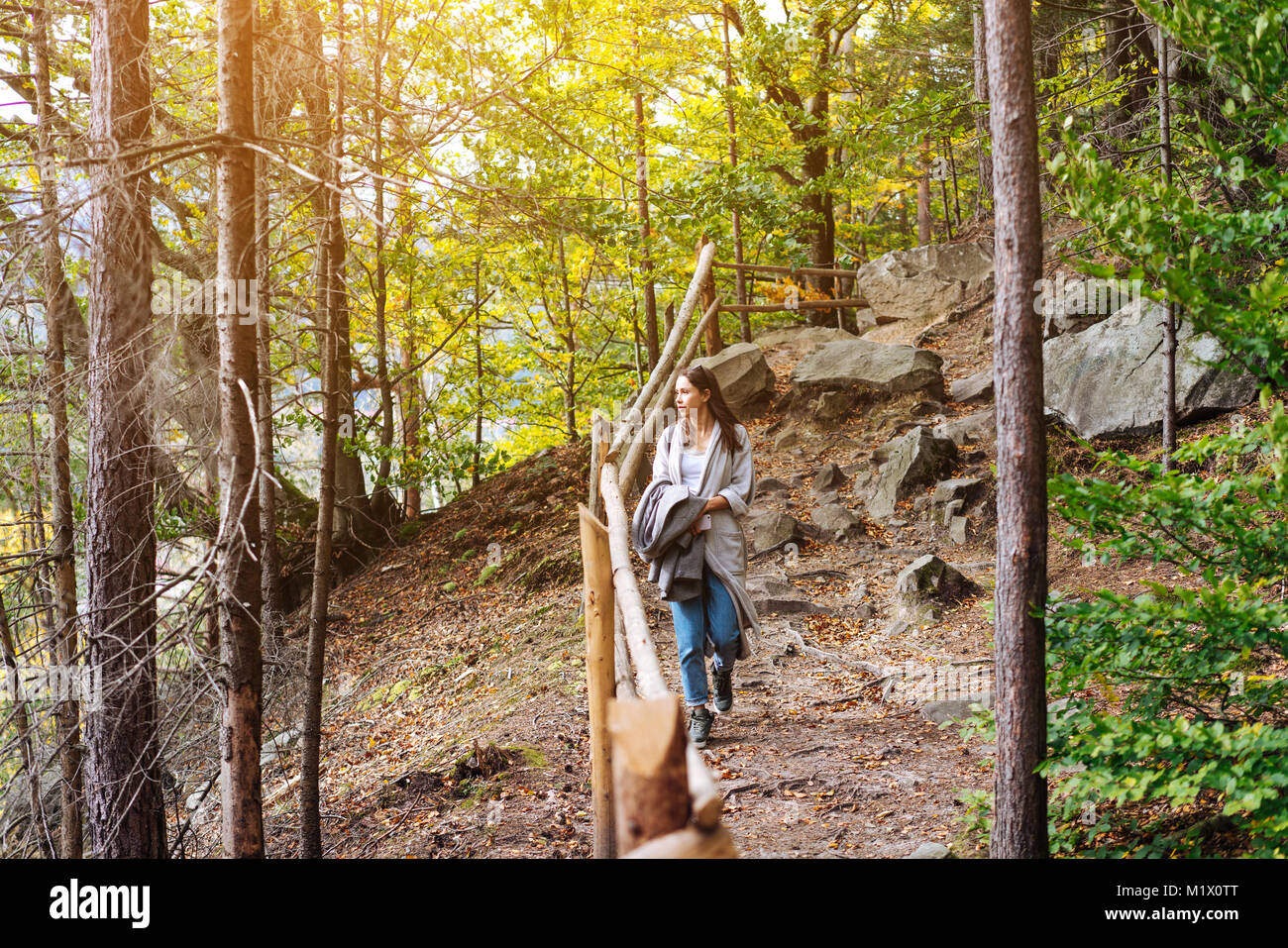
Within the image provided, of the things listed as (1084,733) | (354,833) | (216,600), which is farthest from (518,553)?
(1084,733)

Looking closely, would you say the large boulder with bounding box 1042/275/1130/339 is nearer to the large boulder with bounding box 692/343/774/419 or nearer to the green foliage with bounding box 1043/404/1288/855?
the large boulder with bounding box 692/343/774/419

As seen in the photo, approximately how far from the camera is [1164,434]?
7.24 metres

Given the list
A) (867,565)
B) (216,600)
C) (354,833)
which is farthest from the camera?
(867,565)

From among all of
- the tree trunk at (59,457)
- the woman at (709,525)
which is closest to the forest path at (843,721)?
the woman at (709,525)

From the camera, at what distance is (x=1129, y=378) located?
27.7 feet

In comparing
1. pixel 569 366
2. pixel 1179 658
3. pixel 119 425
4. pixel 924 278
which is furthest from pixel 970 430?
pixel 119 425

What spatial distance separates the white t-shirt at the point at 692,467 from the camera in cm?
483

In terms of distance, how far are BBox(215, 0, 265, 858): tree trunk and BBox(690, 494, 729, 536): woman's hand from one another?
2.15 meters

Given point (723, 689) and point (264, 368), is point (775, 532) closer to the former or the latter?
point (723, 689)

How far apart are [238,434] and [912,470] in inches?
273

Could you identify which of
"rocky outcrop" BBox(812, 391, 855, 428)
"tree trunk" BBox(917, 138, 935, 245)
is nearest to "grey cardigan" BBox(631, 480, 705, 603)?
"rocky outcrop" BBox(812, 391, 855, 428)

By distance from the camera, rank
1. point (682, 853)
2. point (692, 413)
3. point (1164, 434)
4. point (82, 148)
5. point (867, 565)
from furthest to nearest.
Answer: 1. point (867, 565)
2. point (1164, 434)
3. point (692, 413)
4. point (82, 148)
5. point (682, 853)

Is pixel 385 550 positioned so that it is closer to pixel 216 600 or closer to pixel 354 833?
pixel 354 833
